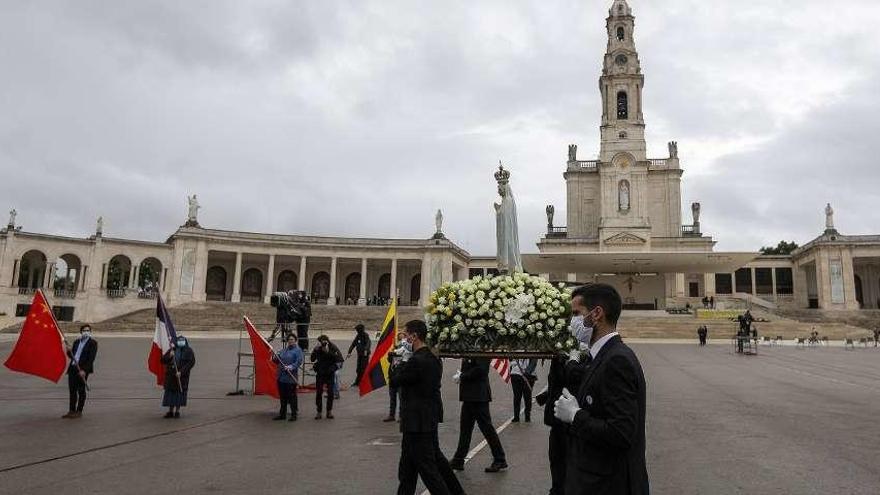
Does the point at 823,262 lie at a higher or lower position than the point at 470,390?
higher

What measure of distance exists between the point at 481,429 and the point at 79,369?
8.05 metres

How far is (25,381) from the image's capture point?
16391 millimetres

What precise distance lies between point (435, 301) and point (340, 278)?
62.1 metres

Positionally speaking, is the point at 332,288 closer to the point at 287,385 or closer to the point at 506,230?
the point at 287,385

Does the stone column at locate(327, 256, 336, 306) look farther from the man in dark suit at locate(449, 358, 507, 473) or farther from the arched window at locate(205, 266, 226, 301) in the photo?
the man in dark suit at locate(449, 358, 507, 473)

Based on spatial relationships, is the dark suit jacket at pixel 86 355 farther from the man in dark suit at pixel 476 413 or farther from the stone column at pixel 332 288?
the stone column at pixel 332 288

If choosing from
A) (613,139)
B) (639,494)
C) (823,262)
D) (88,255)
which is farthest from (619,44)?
(639,494)

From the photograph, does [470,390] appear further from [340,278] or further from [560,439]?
[340,278]

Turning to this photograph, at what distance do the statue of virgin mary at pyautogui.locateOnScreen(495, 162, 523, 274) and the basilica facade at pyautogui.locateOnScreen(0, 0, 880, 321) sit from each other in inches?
1453

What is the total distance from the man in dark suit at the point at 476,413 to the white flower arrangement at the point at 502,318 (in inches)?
36.7

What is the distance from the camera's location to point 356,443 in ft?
28.5

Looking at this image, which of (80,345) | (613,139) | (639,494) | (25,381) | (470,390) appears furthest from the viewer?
(613,139)

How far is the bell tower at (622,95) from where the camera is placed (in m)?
60.8

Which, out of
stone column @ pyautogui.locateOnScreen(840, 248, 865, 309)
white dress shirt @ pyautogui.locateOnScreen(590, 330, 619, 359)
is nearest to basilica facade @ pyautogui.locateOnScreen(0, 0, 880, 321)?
stone column @ pyautogui.locateOnScreen(840, 248, 865, 309)
